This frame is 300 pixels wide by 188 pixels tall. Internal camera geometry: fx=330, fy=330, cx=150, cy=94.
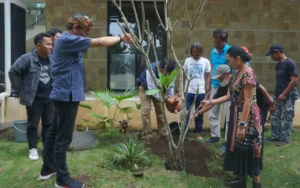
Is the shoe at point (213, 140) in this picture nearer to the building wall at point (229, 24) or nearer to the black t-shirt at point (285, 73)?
the black t-shirt at point (285, 73)

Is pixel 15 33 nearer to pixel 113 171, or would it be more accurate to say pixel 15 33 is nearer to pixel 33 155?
pixel 33 155

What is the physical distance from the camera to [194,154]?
5031 millimetres

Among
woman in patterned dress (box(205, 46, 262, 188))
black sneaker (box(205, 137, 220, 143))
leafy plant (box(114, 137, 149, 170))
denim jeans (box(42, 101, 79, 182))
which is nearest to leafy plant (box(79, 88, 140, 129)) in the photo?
leafy plant (box(114, 137, 149, 170))

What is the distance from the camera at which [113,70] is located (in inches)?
341

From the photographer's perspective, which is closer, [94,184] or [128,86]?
[94,184]

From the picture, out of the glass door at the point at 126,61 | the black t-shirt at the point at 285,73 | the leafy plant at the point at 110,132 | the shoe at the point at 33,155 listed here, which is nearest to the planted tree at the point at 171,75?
the leafy plant at the point at 110,132

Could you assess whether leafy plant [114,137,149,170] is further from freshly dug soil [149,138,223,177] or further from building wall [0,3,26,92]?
building wall [0,3,26,92]

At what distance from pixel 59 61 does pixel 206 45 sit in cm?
533

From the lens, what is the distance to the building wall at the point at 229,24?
26.1 ft

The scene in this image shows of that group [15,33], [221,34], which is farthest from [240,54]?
[15,33]

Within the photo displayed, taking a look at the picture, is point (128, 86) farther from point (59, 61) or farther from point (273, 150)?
point (59, 61)

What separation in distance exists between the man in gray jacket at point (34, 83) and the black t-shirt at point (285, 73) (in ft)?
12.1

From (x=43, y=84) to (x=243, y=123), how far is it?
8.84 feet

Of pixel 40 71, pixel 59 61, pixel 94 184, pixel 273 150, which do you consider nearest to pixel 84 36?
pixel 59 61
